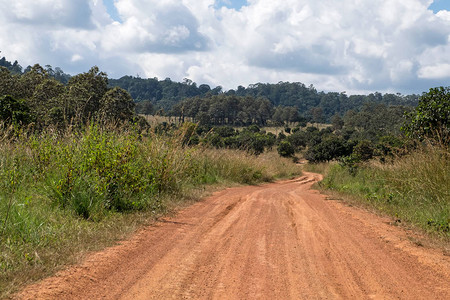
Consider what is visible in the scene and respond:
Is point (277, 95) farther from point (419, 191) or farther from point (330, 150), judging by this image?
point (419, 191)

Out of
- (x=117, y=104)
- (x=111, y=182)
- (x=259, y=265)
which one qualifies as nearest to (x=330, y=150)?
(x=117, y=104)

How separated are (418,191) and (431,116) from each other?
11.6ft

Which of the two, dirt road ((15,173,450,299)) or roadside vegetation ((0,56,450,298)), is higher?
roadside vegetation ((0,56,450,298))

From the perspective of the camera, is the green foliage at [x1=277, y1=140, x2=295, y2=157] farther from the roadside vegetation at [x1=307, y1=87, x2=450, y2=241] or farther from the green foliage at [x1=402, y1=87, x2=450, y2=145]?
the green foliage at [x1=402, y1=87, x2=450, y2=145]

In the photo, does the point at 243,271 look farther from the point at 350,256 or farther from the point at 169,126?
the point at 169,126

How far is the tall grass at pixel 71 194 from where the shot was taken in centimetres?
476

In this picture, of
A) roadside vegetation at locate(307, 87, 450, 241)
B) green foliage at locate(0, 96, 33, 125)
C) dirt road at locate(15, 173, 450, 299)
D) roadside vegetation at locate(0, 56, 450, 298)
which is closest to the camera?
dirt road at locate(15, 173, 450, 299)

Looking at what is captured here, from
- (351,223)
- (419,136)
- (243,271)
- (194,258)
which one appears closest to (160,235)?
(194,258)

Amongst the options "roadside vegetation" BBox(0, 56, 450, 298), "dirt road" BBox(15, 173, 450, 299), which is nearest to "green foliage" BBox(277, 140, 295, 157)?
"roadside vegetation" BBox(0, 56, 450, 298)

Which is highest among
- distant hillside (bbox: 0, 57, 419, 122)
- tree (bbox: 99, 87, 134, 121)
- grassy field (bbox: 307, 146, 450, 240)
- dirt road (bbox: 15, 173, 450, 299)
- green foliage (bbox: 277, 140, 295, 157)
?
distant hillside (bbox: 0, 57, 419, 122)

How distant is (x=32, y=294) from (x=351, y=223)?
5975mm

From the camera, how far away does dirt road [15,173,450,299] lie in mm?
3996

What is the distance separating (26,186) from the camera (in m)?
7.30

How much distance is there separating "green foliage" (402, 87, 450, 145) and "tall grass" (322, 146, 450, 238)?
1594 mm
